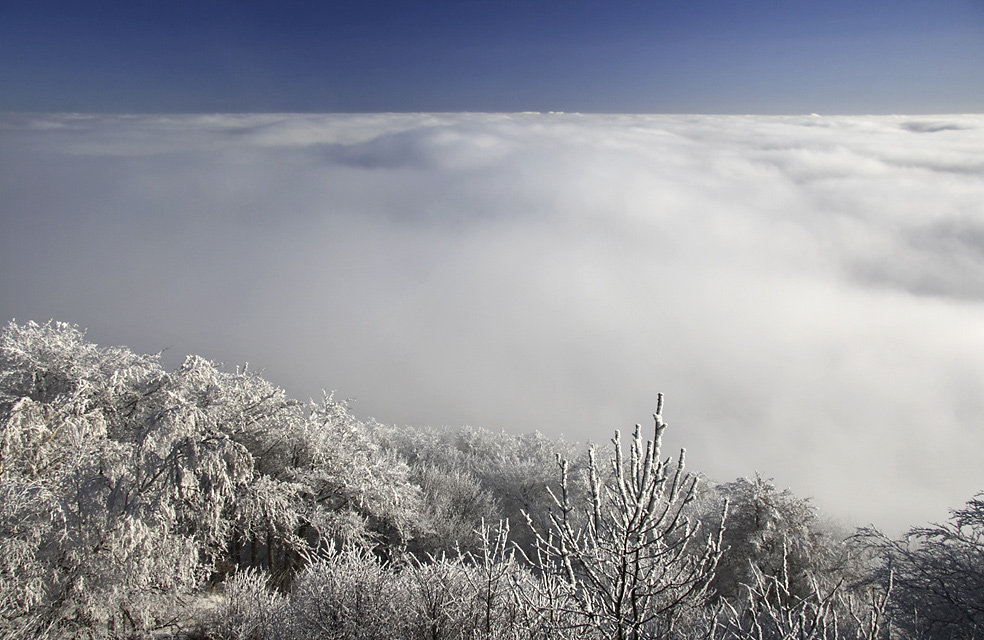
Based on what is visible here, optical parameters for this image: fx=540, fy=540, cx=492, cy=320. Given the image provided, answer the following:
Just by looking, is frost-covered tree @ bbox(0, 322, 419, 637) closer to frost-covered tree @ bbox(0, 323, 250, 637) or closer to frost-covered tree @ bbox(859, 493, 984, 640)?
frost-covered tree @ bbox(0, 323, 250, 637)

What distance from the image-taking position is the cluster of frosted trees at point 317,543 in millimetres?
4660

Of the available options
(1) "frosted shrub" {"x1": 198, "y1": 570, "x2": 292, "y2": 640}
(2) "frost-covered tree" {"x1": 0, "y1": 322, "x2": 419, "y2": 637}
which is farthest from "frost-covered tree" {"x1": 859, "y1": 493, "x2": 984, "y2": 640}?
(2) "frost-covered tree" {"x1": 0, "y1": 322, "x2": 419, "y2": 637}

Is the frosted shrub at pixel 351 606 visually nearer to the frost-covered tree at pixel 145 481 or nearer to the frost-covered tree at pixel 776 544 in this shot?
the frost-covered tree at pixel 145 481

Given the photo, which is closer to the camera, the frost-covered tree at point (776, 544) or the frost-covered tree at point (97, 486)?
the frost-covered tree at point (97, 486)

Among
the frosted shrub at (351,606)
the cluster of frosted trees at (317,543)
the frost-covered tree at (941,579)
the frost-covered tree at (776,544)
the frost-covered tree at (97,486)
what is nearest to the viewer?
the cluster of frosted trees at (317,543)

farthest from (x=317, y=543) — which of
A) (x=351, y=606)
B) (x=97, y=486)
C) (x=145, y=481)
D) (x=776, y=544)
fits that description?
(x=776, y=544)

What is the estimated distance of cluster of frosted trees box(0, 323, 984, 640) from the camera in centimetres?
466

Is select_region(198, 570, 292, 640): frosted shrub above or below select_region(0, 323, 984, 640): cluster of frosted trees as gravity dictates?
below

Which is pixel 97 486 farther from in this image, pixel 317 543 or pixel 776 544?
pixel 776 544

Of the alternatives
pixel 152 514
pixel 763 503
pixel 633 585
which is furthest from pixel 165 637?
pixel 763 503

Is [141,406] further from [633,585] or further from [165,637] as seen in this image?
[633,585]

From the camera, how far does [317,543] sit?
669 inches

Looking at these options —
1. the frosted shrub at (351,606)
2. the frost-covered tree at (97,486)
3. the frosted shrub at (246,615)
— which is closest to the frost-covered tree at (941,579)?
the frosted shrub at (351,606)

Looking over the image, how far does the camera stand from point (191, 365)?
1852cm
